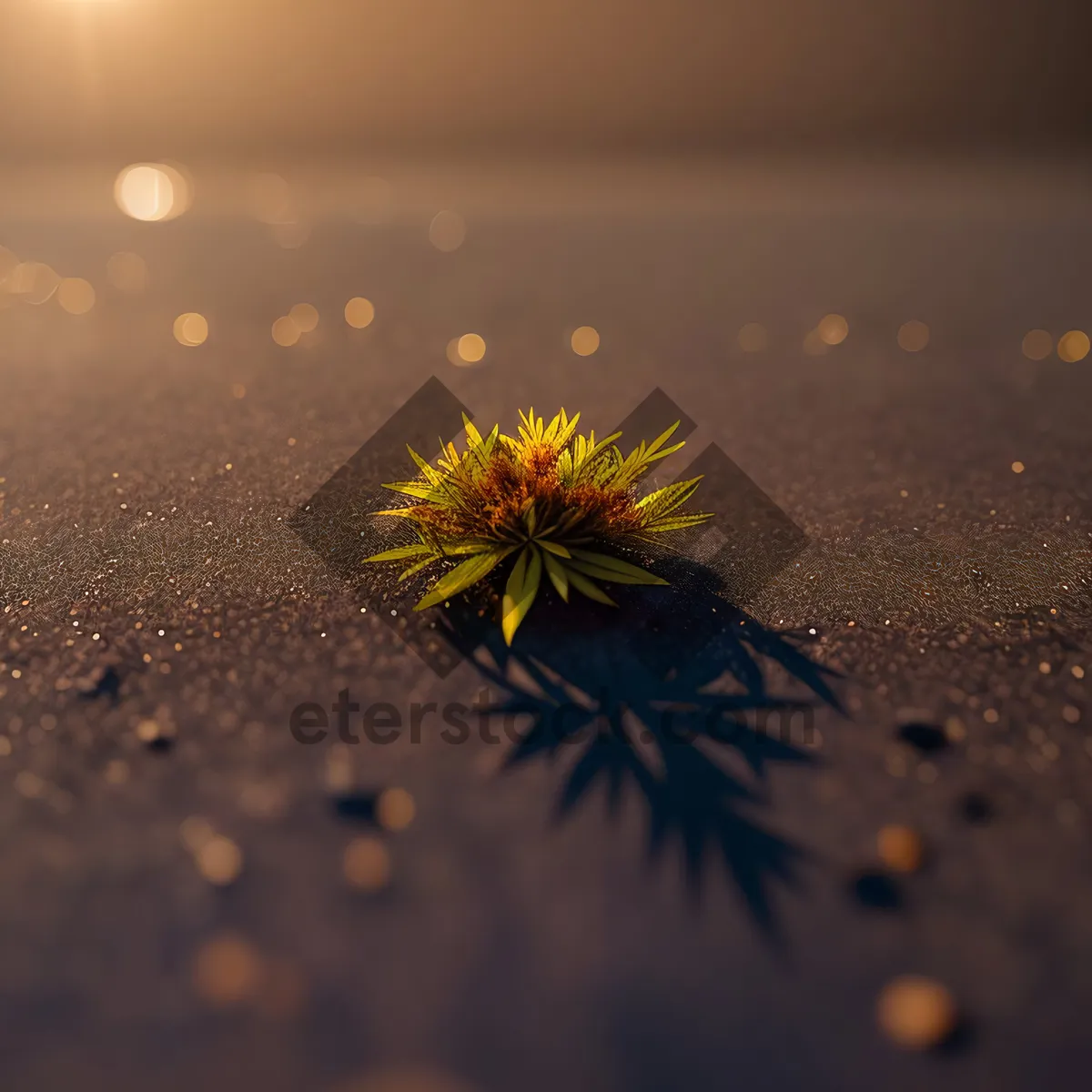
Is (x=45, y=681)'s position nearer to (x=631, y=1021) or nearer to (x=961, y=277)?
(x=631, y=1021)

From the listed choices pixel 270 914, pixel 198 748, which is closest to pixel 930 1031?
pixel 270 914

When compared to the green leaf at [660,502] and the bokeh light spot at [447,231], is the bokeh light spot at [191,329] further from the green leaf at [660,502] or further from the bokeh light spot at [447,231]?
the green leaf at [660,502]

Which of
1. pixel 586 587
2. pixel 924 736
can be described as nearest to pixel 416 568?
pixel 586 587

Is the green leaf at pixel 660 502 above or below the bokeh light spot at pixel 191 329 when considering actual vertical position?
below

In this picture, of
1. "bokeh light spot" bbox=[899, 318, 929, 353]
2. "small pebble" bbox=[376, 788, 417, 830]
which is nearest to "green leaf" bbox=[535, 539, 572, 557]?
"small pebble" bbox=[376, 788, 417, 830]

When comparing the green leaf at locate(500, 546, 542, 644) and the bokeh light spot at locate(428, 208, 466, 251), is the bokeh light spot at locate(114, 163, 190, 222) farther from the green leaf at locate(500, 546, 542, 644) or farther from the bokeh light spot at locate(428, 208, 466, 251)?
the green leaf at locate(500, 546, 542, 644)

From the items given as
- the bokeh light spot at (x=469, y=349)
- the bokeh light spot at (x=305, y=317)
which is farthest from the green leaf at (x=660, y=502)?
the bokeh light spot at (x=305, y=317)
